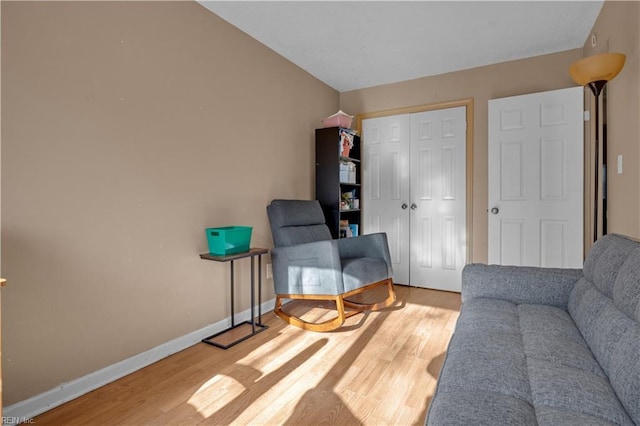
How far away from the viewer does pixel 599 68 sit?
1952 millimetres

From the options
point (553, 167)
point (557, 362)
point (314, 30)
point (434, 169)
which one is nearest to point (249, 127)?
point (314, 30)

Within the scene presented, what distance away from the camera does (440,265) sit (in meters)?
3.68

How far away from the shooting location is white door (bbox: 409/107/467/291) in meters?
3.56

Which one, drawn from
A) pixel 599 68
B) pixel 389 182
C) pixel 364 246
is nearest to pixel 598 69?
pixel 599 68

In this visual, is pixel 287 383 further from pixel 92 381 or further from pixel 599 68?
pixel 599 68

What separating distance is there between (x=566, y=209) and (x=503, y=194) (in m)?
0.50

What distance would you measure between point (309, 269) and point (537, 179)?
2.21 m

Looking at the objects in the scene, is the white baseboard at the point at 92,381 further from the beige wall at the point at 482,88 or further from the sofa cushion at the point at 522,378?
the beige wall at the point at 482,88

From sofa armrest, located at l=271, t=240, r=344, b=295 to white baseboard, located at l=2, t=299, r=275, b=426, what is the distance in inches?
23.2

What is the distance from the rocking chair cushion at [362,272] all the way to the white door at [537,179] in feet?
4.06

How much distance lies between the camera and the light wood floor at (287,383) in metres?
1.51

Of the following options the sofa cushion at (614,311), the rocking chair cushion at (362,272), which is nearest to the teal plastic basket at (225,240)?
the rocking chair cushion at (362,272)

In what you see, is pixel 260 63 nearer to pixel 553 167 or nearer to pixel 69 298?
pixel 69 298

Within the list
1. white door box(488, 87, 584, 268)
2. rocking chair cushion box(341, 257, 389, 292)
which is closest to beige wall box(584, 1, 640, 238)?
white door box(488, 87, 584, 268)
